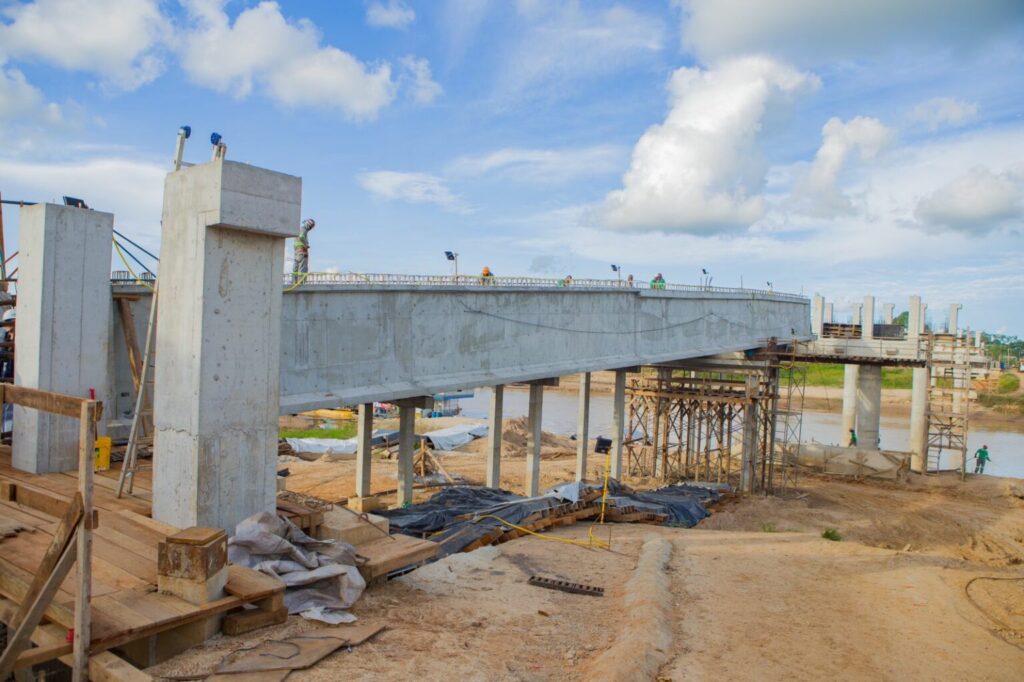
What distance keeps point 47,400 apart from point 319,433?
1156 inches

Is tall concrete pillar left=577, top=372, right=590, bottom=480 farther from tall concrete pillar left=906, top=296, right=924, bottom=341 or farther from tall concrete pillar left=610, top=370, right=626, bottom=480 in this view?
tall concrete pillar left=906, top=296, right=924, bottom=341

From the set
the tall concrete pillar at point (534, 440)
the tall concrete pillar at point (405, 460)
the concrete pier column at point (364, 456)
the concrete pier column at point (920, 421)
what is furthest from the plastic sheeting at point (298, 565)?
the concrete pier column at point (920, 421)

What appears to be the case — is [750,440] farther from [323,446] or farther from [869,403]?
[323,446]

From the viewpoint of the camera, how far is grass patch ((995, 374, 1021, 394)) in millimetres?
59844

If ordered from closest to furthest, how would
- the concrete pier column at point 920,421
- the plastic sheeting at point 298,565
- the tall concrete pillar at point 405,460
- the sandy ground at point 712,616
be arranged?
1. the sandy ground at point 712,616
2. the plastic sheeting at point 298,565
3. the tall concrete pillar at point 405,460
4. the concrete pier column at point 920,421

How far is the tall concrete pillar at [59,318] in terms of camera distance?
9.52 m

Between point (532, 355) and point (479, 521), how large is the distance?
17.0 feet

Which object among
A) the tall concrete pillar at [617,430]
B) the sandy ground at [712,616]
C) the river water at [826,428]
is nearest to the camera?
the sandy ground at [712,616]

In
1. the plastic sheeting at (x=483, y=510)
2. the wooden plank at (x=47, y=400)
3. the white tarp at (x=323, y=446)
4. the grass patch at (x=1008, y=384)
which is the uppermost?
the wooden plank at (x=47, y=400)

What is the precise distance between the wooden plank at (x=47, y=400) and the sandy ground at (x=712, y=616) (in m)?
2.14

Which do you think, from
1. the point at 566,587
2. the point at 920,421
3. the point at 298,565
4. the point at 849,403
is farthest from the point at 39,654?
the point at 849,403

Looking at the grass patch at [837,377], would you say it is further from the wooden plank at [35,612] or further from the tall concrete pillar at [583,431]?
the wooden plank at [35,612]

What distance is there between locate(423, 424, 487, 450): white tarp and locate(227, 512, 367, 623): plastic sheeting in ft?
76.3

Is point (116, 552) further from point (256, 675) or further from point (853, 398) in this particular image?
point (853, 398)
